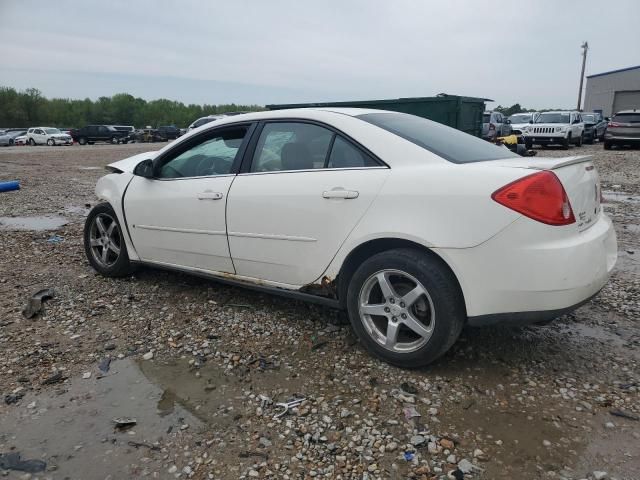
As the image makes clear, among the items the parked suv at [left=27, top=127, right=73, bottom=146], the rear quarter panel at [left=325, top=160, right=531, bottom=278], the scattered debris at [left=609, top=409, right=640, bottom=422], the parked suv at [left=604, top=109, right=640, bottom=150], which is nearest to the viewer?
the scattered debris at [left=609, top=409, right=640, bottom=422]

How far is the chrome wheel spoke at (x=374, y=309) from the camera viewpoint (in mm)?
3021

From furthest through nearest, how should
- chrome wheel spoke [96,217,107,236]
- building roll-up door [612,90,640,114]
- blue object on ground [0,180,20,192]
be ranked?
building roll-up door [612,90,640,114] < blue object on ground [0,180,20,192] < chrome wheel spoke [96,217,107,236]

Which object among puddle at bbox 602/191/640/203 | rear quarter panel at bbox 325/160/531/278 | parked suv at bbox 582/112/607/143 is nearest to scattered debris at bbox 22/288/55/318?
rear quarter panel at bbox 325/160/531/278

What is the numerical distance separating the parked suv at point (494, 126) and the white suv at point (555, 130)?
56.3 inches

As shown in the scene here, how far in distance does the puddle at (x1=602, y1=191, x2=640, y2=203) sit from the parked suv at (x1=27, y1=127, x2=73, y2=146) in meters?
40.1

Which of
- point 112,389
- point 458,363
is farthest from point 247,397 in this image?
point 458,363

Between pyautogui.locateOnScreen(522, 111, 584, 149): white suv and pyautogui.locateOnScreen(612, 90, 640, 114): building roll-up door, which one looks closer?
pyautogui.locateOnScreen(522, 111, 584, 149): white suv

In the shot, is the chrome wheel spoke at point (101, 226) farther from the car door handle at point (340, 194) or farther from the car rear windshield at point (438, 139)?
the car rear windshield at point (438, 139)

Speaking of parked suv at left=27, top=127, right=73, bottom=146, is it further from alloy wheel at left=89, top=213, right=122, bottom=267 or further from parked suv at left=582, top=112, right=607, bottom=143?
alloy wheel at left=89, top=213, right=122, bottom=267

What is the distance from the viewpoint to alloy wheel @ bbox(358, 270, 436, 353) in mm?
2893

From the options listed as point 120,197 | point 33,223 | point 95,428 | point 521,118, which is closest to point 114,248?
point 120,197

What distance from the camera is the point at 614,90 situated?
47.4 metres

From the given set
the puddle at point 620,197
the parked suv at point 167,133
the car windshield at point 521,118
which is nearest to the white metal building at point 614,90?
the car windshield at point 521,118

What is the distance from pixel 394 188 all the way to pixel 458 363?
117 cm
